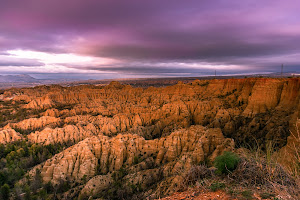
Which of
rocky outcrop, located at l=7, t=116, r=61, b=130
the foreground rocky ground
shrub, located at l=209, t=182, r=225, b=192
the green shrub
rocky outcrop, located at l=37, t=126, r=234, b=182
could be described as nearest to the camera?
shrub, located at l=209, t=182, r=225, b=192

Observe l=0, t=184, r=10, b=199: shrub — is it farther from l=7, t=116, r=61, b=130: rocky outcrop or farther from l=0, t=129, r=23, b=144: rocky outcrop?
l=7, t=116, r=61, b=130: rocky outcrop

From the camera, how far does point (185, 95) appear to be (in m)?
73.2

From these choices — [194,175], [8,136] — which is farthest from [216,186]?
[8,136]

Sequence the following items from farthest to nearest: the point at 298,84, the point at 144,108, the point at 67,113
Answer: the point at 67,113, the point at 144,108, the point at 298,84

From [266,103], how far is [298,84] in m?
7.84

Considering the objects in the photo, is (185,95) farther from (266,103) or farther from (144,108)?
(266,103)

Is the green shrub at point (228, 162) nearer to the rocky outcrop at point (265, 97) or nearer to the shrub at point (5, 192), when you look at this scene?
the shrub at point (5, 192)

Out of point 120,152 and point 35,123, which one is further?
point 35,123

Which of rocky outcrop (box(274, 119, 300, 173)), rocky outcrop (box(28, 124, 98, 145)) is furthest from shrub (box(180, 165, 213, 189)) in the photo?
rocky outcrop (box(28, 124, 98, 145))

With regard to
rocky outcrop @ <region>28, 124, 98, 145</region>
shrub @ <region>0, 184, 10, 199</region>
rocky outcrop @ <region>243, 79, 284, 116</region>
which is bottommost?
shrub @ <region>0, 184, 10, 199</region>

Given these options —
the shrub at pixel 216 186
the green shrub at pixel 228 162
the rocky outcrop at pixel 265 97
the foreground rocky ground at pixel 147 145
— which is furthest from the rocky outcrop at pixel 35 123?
the rocky outcrop at pixel 265 97

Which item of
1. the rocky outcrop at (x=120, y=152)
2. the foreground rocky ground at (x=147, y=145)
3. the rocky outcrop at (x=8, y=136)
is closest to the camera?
the foreground rocky ground at (x=147, y=145)

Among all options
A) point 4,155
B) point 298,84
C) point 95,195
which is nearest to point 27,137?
point 4,155

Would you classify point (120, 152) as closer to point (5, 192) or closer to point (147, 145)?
point (147, 145)
